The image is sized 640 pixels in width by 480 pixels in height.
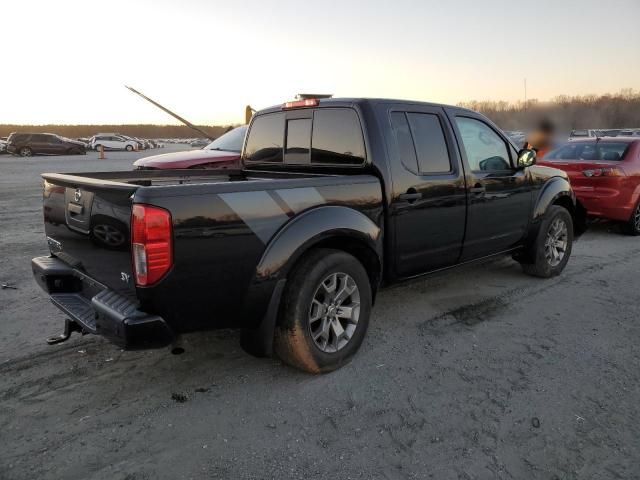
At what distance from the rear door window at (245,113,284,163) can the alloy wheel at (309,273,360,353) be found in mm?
1556

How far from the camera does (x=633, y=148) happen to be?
8.18 m

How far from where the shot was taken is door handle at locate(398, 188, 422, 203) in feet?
12.9

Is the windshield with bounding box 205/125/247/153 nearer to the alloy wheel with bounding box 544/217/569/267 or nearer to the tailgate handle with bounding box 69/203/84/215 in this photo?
the alloy wheel with bounding box 544/217/569/267

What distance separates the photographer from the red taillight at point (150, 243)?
8.59ft

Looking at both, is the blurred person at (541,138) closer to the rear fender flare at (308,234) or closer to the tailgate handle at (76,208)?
the rear fender flare at (308,234)

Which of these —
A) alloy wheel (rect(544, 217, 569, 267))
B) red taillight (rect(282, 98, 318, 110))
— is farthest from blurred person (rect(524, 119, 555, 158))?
red taillight (rect(282, 98, 318, 110))

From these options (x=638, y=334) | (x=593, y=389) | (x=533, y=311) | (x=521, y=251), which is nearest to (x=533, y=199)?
(x=521, y=251)

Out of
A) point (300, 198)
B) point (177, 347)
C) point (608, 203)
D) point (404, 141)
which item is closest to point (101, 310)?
point (177, 347)

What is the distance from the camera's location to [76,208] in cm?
321

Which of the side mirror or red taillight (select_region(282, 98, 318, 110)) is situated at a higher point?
red taillight (select_region(282, 98, 318, 110))

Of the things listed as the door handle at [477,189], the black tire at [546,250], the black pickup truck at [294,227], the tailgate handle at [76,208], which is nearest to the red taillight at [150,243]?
the black pickup truck at [294,227]

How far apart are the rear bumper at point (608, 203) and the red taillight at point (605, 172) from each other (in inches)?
9.2

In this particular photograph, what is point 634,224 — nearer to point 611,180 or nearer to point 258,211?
point 611,180

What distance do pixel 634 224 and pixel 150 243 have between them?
833 cm
